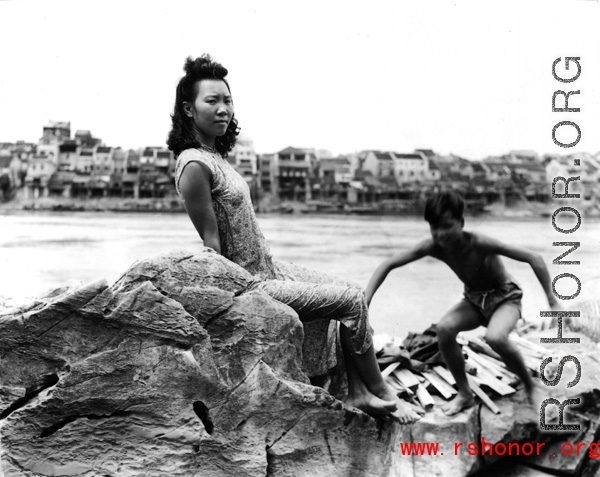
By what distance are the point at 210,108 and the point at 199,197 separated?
52 cm

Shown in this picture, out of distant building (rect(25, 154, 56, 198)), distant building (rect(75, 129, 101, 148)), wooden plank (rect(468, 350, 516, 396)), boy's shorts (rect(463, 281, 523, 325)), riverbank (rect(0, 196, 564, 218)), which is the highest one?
distant building (rect(75, 129, 101, 148))

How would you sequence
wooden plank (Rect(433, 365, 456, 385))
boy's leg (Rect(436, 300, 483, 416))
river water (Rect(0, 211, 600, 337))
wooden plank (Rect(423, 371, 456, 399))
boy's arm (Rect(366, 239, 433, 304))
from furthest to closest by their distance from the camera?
1. river water (Rect(0, 211, 600, 337))
2. wooden plank (Rect(433, 365, 456, 385))
3. wooden plank (Rect(423, 371, 456, 399))
4. boy's leg (Rect(436, 300, 483, 416))
5. boy's arm (Rect(366, 239, 433, 304))

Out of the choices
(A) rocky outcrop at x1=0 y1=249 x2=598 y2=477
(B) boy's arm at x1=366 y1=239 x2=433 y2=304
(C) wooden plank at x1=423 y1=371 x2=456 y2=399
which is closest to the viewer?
(A) rocky outcrop at x1=0 y1=249 x2=598 y2=477

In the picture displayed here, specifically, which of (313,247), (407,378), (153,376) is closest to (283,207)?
(313,247)

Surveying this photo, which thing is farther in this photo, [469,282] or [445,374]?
[445,374]

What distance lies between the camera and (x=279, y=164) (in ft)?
21.7

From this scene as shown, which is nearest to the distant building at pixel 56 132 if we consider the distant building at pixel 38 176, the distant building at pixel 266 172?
the distant building at pixel 38 176

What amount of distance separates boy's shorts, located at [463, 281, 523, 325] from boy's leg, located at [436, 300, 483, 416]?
0.24ft

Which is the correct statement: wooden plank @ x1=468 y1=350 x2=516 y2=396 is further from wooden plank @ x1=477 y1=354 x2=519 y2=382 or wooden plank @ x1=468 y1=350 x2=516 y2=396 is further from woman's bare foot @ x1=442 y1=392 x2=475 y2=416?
woman's bare foot @ x1=442 y1=392 x2=475 y2=416

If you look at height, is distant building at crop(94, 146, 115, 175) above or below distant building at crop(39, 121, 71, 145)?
below

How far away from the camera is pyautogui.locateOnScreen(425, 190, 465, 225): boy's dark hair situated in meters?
4.17

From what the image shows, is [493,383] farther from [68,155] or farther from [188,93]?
[68,155]

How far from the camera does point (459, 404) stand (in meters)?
4.44

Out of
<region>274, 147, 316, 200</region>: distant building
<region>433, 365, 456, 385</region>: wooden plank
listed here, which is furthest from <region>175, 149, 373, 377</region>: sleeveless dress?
<region>274, 147, 316, 200</region>: distant building
